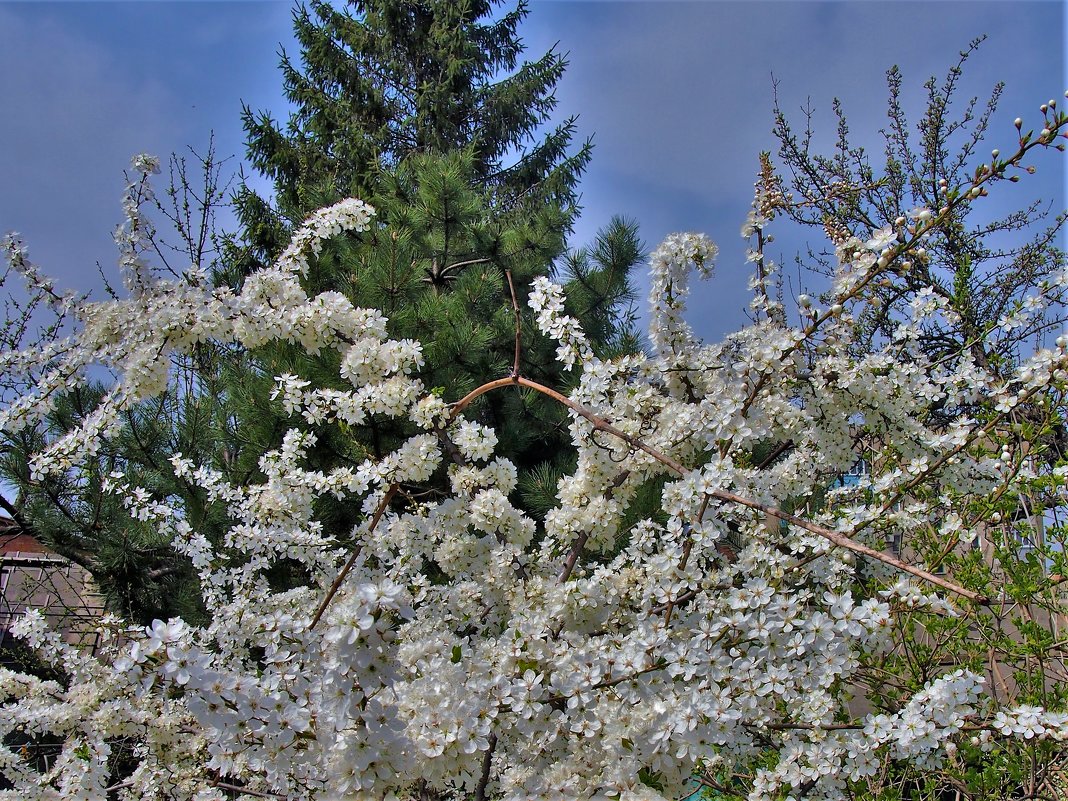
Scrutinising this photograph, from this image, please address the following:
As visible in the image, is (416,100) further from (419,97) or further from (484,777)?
(484,777)

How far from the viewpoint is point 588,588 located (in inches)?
77.4

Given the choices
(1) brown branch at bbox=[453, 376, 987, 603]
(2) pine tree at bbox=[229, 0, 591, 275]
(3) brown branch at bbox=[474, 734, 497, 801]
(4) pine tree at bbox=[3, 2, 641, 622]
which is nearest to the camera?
(1) brown branch at bbox=[453, 376, 987, 603]


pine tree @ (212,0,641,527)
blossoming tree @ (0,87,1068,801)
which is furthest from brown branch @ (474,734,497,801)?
pine tree @ (212,0,641,527)

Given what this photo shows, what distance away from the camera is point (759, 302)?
240cm

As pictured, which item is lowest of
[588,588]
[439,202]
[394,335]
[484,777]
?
[484,777]

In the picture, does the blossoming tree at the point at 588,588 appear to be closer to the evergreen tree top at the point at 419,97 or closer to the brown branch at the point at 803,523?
the brown branch at the point at 803,523

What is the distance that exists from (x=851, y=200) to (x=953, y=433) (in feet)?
15.5

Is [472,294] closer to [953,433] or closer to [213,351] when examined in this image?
[213,351]

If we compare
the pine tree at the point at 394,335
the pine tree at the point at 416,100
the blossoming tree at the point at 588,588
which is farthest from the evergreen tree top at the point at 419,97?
the blossoming tree at the point at 588,588

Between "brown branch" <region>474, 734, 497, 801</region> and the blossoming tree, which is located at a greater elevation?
the blossoming tree

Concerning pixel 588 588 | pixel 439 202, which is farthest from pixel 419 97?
pixel 588 588

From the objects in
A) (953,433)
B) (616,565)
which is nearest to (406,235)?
(616,565)

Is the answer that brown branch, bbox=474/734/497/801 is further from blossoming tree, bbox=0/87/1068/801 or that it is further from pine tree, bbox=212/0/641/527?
pine tree, bbox=212/0/641/527

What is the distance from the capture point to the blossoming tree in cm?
153
